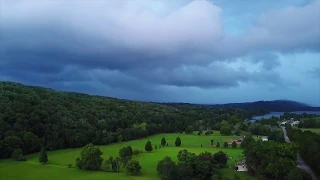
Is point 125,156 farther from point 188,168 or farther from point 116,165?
point 188,168

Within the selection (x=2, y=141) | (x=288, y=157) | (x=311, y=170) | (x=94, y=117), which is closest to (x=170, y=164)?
(x=288, y=157)

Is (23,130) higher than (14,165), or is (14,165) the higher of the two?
(23,130)

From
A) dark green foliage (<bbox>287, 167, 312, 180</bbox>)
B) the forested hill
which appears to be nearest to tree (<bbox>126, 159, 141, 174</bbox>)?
dark green foliage (<bbox>287, 167, 312, 180</bbox>)

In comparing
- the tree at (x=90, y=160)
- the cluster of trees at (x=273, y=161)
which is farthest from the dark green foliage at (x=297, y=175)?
the tree at (x=90, y=160)

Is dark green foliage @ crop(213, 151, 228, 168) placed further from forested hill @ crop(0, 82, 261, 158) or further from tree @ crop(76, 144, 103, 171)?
forested hill @ crop(0, 82, 261, 158)

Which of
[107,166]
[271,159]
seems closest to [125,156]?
[107,166]

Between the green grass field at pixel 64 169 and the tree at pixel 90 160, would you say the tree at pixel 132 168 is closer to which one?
the green grass field at pixel 64 169

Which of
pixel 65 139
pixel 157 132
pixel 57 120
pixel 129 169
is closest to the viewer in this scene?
pixel 129 169

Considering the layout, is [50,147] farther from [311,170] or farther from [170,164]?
[311,170]
